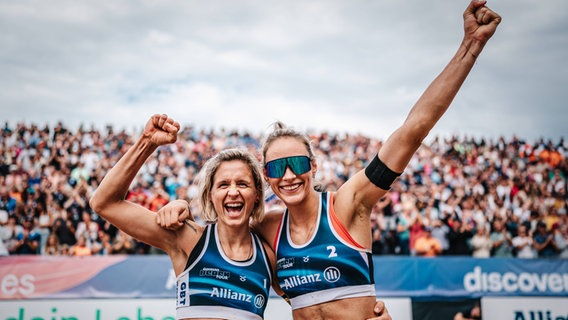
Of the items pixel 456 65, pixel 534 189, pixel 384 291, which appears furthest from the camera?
pixel 534 189

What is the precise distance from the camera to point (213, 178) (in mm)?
3766

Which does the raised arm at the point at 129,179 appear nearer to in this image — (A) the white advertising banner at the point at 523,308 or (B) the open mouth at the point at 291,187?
(B) the open mouth at the point at 291,187

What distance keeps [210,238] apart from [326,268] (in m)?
0.87

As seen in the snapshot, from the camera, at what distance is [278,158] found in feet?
12.0

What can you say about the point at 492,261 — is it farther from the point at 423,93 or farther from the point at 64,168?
the point at 64,168

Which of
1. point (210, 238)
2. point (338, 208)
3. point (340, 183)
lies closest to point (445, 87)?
point (338, 208)

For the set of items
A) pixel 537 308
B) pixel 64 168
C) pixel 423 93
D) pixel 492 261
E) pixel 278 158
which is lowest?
pixel 537 308

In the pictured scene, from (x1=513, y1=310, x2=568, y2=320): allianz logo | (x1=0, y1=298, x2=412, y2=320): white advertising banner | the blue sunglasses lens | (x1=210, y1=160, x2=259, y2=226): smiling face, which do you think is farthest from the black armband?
(x1=513, y1=310, x2=568, y2=320): allianz logo

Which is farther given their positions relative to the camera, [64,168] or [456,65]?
[64,168]

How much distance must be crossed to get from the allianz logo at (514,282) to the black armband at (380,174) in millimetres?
8073

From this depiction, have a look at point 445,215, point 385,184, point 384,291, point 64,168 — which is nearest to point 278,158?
point 385,184

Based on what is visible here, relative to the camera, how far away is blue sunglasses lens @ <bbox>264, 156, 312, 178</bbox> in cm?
362

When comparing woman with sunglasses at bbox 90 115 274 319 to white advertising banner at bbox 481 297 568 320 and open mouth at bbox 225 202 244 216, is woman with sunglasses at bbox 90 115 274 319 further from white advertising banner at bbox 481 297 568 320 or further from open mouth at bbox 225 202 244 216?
white advertising banner at bbox 481 297 568 320

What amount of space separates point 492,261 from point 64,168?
445 inches
